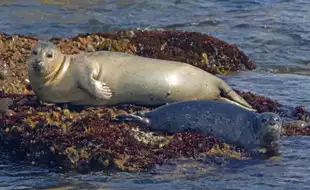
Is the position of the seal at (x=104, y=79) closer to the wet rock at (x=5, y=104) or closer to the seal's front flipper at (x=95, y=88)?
the seal's front flipper at (x=95, y=88)

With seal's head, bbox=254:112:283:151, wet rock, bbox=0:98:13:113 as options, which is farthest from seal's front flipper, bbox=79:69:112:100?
seal's head, bbox=254:112:283:151

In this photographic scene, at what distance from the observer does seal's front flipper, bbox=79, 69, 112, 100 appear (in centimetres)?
788

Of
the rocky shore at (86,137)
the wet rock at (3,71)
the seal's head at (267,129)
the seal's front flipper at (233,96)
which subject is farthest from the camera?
the wet rock at (3,71)

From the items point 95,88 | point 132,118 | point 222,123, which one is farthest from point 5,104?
point 222,123

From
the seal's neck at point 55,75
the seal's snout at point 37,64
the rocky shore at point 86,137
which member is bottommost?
the rocky shore at point 86,137

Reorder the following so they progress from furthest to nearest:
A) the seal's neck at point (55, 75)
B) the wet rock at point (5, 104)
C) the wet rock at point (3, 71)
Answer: the wet rock at point (3, 71)
the seal's neck at point (55, 75)
the wet rock at point (5, 104)

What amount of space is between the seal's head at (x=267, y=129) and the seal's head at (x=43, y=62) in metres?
1.90

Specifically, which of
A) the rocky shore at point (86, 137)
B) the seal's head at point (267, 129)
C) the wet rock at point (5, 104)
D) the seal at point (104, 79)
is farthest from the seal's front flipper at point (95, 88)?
the seal's head at point (267, 129)

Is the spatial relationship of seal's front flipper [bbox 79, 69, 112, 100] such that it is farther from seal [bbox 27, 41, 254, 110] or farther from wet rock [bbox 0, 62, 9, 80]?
wet rock [bbox 0, 62, 9, 80]

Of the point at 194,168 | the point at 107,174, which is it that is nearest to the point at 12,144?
the point at 107,174

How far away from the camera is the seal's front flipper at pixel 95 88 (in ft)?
25.8

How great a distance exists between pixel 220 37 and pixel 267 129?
6814 mm

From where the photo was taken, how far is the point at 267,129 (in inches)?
287

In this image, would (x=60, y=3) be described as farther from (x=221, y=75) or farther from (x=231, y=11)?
(x=221, y=75)
